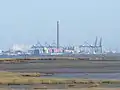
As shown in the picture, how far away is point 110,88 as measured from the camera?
4081cm

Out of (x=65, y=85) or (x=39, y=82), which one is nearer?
(x=65, y=85)

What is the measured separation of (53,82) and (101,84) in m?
5.07

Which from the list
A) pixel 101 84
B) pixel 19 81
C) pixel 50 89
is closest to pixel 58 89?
pixel 50 89

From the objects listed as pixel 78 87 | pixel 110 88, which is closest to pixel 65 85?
pixel 78 87

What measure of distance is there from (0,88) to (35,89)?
339 centimetres

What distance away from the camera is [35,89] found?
130 feet

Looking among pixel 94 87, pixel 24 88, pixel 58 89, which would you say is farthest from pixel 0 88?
pixel 94 87

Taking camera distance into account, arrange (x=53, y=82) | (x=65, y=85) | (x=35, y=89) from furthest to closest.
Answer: (x=53, y=82) < (x=65, y=85) < (x=35, y=89)

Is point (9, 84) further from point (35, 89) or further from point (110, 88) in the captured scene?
point (110, 88)

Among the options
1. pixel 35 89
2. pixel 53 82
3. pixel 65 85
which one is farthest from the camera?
pixel 53 82

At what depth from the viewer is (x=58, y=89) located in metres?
39.8

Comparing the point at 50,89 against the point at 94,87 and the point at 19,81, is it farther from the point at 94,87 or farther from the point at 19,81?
the point at 19,81

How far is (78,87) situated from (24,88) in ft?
15.9

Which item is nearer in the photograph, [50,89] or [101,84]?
[50,89]
